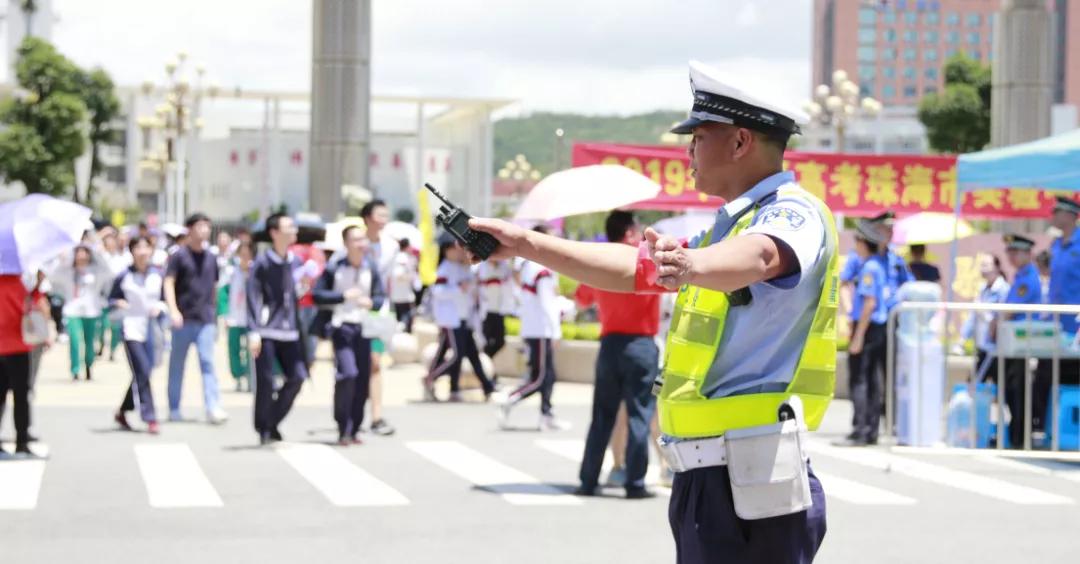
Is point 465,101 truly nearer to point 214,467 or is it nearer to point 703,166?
point 214,467

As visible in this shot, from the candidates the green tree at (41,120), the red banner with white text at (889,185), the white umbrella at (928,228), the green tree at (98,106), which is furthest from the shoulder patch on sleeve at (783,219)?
the green tree at (98,106)

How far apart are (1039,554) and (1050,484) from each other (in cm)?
365

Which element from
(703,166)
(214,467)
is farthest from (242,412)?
(703,166)

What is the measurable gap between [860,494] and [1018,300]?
4.03 m

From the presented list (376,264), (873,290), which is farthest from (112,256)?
(873,290)

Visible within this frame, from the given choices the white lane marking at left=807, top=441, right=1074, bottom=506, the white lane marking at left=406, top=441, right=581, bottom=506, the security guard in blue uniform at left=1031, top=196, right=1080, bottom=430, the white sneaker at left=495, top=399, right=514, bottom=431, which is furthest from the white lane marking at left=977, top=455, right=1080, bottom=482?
the white sneaker at left=495, top=399, right=514, bottom=431

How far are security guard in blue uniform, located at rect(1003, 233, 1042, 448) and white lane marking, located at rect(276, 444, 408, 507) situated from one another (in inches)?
217

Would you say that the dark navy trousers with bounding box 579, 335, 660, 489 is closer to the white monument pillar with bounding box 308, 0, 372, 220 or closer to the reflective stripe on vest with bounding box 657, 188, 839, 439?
the reflective stripe on vest with bounding box 657, 188, 839, 439

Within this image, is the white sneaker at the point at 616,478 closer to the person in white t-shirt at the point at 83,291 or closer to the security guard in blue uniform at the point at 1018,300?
the security guard in blue uniform at the point at 1018,300

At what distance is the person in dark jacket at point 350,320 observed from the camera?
14688 millimetres

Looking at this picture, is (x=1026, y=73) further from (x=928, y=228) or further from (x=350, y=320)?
(x=350, y=320)

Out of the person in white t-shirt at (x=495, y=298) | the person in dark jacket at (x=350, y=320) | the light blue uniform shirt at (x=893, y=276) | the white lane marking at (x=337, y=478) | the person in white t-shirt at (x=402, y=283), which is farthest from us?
the person in white t-shirt at (x=402, y=283)

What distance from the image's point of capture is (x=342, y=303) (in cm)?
1475

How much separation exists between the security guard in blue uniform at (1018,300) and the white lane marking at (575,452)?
10.6ft
